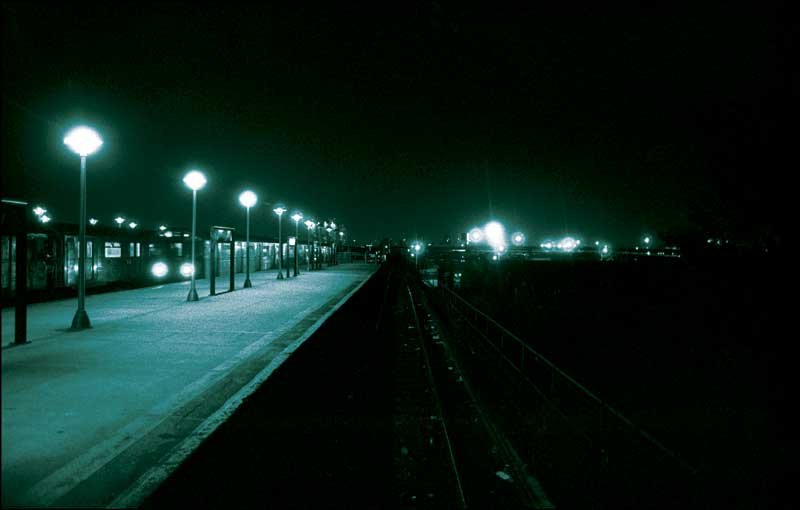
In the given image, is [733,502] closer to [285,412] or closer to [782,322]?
[285,412]

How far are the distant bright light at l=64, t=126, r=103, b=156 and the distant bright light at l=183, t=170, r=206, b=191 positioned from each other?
7167mm

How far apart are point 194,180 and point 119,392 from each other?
46.8 feet

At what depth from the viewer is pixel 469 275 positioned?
39.3m

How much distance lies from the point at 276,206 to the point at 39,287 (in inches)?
666

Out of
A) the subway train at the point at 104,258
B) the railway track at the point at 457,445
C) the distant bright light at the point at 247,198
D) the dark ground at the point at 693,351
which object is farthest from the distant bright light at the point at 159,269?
the railway track at the point at 457,445

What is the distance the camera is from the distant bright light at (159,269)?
29973 mm

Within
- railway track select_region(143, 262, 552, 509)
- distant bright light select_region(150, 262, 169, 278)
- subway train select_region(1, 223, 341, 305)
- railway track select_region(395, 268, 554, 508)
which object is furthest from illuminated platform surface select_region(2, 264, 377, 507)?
distant bright light select_region(150, 262, 169, 278)

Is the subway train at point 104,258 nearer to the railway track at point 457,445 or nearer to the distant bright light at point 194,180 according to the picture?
the distant bright light at point 194,180

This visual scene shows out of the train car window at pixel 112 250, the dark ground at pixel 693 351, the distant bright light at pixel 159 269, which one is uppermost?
the train car window at pixel 112 250

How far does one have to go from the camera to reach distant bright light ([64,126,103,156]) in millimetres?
13070

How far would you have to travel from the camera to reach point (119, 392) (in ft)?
25.1

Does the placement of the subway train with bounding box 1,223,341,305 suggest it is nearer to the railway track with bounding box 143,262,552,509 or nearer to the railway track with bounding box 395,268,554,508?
the railway track with bounding box 143,262,552,509

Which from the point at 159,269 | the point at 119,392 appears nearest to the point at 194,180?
the point at 159,269

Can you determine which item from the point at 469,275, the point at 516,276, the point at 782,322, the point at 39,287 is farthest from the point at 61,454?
the point at 469,275
